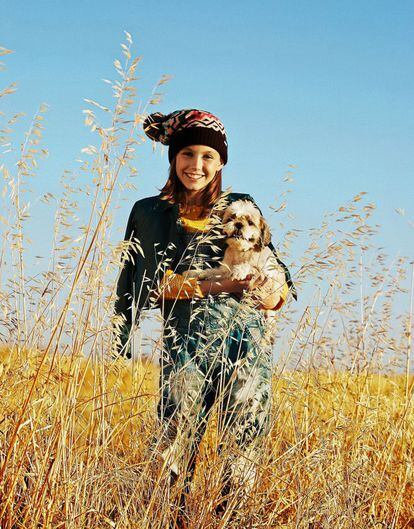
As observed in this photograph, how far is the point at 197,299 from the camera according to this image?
8.63 feet

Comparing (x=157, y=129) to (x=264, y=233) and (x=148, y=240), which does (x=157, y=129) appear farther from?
(x=264, y=233)

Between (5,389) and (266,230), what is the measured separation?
1207 millimetres

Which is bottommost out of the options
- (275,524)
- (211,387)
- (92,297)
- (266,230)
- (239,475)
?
(275,524)

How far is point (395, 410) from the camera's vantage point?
157 inches

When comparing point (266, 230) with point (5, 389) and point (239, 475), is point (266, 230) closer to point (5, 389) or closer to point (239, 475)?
point (239, 475)

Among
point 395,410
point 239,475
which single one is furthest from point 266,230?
point 395,410

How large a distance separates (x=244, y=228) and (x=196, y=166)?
387mm

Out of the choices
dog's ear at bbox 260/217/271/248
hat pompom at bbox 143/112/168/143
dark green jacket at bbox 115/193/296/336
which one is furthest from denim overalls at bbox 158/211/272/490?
hat pompom at bbox 143/112/168/143

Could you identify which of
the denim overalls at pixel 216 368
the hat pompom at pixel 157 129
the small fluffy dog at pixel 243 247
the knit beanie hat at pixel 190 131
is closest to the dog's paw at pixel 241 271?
the small fluffy dog at pixel 243 247

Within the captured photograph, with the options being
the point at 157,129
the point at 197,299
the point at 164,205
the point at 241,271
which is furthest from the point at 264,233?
the point at 157,129

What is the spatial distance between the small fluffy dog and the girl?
40 mm

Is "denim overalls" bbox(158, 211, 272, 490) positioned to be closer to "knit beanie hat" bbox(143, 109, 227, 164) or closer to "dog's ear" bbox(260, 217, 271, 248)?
"dog's ear" bbox(260, 217, 271, 248)

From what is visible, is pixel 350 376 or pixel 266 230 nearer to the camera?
pixel 266 230

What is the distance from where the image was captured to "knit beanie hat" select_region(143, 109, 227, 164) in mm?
2877
